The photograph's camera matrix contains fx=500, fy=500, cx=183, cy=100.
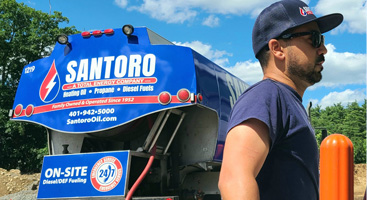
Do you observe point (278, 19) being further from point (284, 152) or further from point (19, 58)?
point (19, 58)

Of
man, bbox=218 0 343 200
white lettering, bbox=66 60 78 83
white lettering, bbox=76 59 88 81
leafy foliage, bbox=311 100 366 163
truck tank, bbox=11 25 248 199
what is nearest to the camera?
man, bbox=218 0 343 200

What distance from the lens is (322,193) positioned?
141cm

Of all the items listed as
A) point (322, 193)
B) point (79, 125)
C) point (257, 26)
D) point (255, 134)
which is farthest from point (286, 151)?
point (79, 125)

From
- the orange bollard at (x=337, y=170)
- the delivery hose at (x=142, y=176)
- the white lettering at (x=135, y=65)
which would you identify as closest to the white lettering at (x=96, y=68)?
the white lettering at (x=135, y=65)

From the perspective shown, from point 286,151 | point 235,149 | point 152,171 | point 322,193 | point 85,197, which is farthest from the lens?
point 152,171

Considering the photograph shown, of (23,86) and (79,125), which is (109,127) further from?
(23,86)

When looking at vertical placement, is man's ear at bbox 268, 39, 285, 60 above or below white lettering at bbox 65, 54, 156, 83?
below

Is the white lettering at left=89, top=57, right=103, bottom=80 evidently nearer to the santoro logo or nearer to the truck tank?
the truck tank

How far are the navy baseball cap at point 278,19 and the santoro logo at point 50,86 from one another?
540cm

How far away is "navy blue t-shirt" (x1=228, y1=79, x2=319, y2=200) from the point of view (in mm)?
1779

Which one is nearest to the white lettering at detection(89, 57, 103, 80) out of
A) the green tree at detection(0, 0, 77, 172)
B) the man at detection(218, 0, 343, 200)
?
the man at detection(218, 0, 343, 200)

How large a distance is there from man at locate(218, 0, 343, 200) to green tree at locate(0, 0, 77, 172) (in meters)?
25.9

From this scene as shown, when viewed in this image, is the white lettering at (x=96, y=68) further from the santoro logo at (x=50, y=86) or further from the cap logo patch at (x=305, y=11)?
the cap logo patch at (x=305, y=11)

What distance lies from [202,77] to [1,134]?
24.4m
